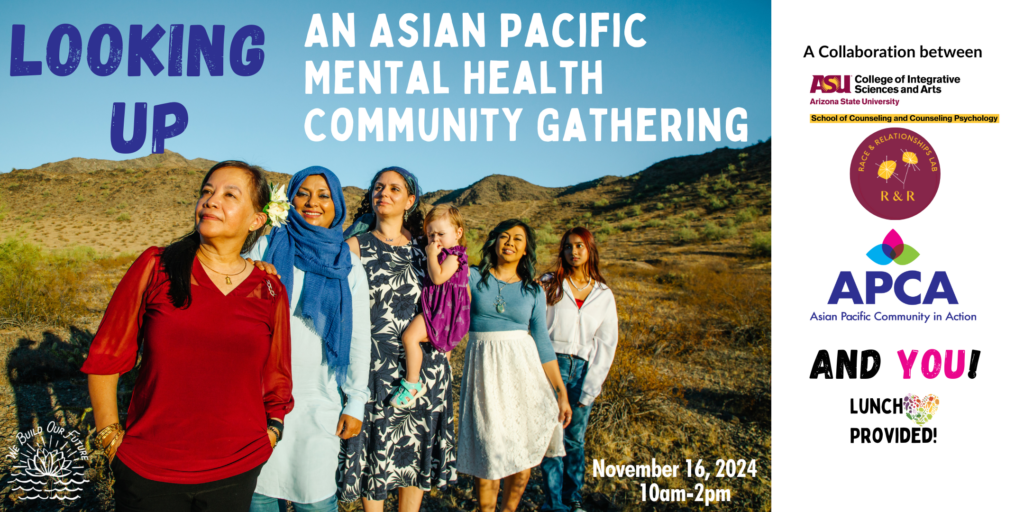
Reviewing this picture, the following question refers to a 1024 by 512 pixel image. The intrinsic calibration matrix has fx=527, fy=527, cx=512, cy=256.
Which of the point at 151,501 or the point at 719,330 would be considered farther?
the point at 719,330

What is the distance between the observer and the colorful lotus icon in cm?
394

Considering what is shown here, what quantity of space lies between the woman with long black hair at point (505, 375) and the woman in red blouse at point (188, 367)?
137 centimetres

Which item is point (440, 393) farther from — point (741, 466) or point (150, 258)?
point (741, 466)

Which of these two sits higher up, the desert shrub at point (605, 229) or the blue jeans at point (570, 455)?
the desert shrub at point (605, 229)

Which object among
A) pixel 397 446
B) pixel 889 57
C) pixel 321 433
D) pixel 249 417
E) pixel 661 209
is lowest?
pixel 397 446

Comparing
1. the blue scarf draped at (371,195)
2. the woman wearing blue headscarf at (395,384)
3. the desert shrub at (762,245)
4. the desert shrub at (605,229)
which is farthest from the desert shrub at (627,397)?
the desert shrub at (605,229)

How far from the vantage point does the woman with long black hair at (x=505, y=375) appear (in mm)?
2949

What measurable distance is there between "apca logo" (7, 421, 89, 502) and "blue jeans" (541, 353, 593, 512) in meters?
3.24

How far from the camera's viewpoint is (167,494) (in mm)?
1629

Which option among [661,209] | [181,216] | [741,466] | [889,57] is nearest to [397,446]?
[741,466]

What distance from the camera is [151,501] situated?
5.31ft

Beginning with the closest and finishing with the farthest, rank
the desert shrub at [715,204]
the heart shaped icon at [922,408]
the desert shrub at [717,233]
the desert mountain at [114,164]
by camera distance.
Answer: the heart shaped icon at [922,408]
the desert shrub at [717,233]
the desert shrub at [715,204]
the desert mountain at [114,164]

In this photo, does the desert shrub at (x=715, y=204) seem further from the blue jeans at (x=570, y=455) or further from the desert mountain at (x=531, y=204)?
the blue jeans at (x=570, y=455)

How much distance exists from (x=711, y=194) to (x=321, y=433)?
30.2 metres
